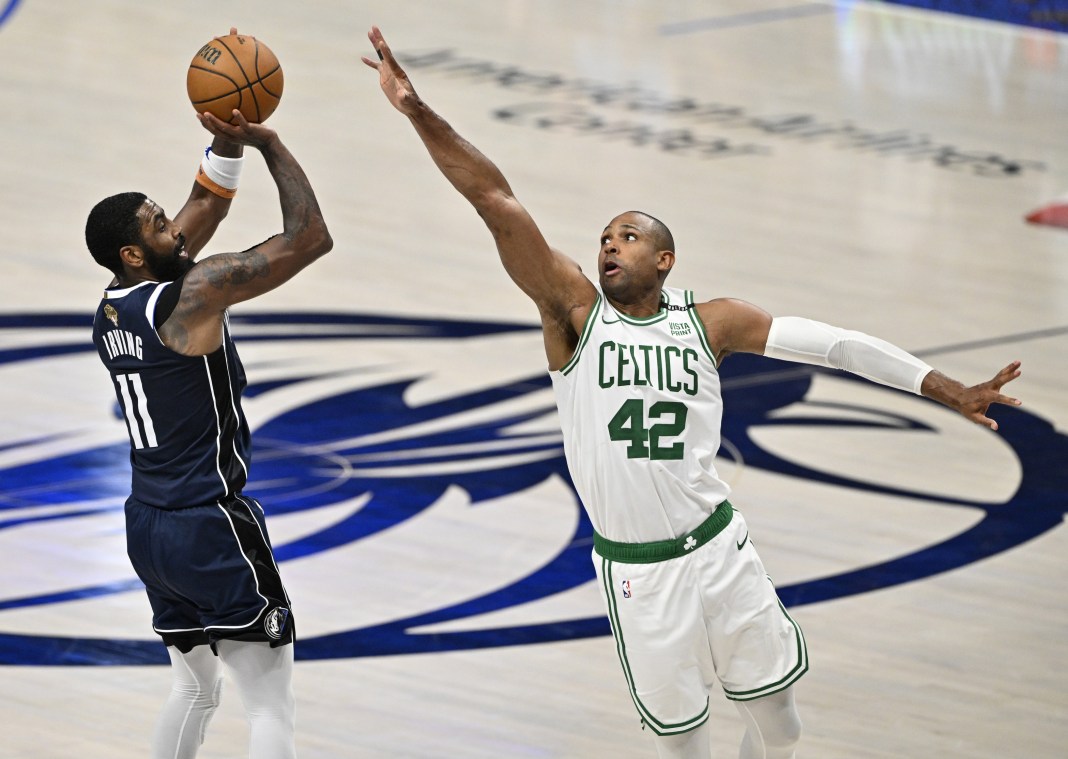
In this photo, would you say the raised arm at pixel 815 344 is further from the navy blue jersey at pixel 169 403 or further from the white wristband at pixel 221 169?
the white wristband at pixel 221 169

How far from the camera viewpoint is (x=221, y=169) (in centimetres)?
554

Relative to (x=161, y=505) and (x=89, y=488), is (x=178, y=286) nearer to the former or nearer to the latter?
(x=161, y=505)

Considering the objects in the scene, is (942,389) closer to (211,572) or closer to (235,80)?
(211,572)

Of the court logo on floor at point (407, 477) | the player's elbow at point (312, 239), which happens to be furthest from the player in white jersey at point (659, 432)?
the court logo on floor at point (407, 477)

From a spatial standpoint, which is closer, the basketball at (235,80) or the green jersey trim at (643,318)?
the green jersey trim at (643,318)

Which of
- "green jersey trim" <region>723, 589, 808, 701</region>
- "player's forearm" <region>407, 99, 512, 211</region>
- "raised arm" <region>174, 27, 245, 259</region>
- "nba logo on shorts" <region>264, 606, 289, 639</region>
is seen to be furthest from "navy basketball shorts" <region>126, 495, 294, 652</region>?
"green jersey trim" <region>723, 589, 808, 701</region>

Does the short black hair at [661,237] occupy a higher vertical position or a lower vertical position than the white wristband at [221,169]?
lower

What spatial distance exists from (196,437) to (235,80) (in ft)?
3.47

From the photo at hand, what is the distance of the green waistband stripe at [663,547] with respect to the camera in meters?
5.08

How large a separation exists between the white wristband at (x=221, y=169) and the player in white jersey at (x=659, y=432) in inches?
28.9

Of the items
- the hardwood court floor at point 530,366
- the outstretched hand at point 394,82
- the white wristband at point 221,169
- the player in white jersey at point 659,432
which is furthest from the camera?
the hardwood court floor at point 530,366

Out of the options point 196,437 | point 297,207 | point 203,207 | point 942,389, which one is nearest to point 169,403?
point 196,437

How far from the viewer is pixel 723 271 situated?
12.6 meters

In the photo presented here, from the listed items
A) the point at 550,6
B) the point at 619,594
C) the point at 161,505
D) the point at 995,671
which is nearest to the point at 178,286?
the point at 161,505
